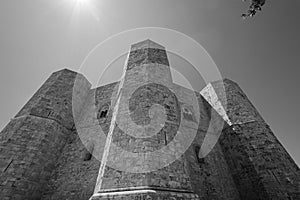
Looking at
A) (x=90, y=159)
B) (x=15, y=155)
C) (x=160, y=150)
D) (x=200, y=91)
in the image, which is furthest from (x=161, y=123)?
(x=200, y=91)

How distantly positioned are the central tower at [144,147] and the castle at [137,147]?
0.03m

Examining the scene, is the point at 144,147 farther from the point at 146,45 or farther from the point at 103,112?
the point at 103,112

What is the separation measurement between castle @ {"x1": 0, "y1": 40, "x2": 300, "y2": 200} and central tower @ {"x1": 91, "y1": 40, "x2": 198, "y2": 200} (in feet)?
0.09

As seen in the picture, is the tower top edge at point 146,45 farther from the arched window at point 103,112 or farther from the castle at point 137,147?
the arched window at point 103,112

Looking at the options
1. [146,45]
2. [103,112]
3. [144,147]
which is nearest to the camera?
[144,147]

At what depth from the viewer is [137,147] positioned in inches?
190

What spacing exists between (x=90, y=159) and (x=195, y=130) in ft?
20.3

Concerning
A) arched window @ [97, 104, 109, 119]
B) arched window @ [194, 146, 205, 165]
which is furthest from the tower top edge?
arched window @ [194, 146, 205, 165]

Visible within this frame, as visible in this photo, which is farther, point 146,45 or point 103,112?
point 103,112

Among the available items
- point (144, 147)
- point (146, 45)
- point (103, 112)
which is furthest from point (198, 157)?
point (146, 45)

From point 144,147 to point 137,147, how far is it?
0.22m

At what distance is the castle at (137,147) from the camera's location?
4.57m

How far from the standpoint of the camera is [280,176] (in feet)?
26.0

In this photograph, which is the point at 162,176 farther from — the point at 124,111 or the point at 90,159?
the point at 90,159
